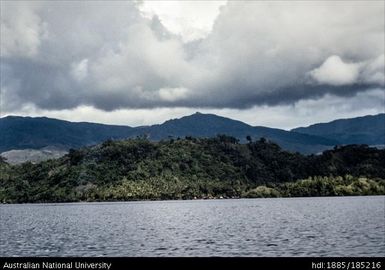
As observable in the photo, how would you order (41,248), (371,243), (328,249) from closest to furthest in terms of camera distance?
(328,249) → (371,243) → (41,248)

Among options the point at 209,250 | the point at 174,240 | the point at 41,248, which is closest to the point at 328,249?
the point at 209,250

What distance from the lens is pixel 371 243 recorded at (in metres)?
95.3

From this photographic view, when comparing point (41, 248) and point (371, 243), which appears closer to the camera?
point (371, 243)

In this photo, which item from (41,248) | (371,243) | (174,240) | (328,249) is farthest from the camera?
(174,240)
